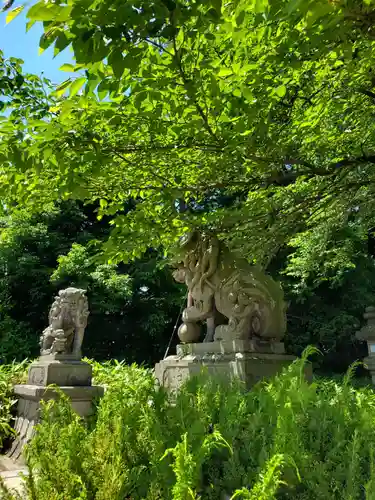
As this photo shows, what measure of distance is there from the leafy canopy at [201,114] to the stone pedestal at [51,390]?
68.6 inches

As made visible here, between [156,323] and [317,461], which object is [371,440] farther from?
[156,323]

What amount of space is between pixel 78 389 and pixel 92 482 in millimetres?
3402

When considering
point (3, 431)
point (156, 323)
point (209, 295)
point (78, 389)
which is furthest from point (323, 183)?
point (156, 323)

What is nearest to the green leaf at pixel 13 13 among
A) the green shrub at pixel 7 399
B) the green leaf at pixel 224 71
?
the green leaf at pixel 224 71

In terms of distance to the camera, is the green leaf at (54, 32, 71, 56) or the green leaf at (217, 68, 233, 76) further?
the green leaf at (217, 68, 233, 76)

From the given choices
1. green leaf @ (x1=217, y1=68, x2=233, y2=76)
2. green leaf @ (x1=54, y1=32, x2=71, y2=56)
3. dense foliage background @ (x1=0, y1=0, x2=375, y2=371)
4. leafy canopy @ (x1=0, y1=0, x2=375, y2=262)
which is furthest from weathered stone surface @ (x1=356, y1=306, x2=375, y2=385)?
green leaf @ (x1=54, y1=32, x2=71, y2=56)

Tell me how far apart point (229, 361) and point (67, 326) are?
2.38 metres

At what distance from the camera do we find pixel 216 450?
226 cm

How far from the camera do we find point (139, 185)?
5359mm

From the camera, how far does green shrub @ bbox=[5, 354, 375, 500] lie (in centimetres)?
187

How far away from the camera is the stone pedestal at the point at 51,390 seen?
542 centimetres

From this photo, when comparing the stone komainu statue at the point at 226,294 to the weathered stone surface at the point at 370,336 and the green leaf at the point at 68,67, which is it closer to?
the green leaf at the point at 68,67

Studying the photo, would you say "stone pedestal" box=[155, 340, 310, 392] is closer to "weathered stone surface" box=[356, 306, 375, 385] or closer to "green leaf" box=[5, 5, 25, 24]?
"green leaf" box=[5, 5, 25, 24]

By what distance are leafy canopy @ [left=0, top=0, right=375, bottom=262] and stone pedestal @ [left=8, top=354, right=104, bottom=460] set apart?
174cm
